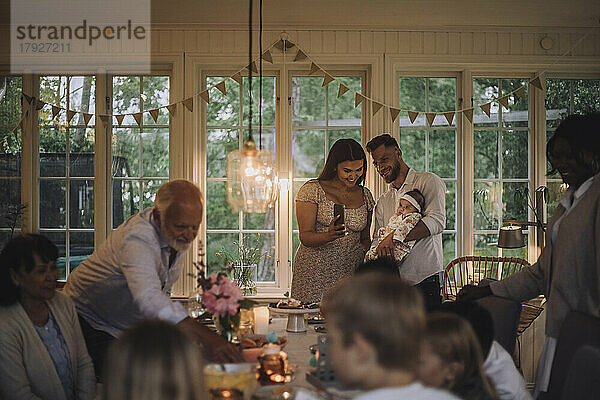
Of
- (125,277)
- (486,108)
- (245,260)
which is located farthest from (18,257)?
(486,108)

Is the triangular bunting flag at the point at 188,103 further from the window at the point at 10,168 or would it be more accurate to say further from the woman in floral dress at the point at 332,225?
the woman in floral dress at the point at 332,225

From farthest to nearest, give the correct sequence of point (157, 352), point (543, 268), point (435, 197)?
point (435, 197), point (543, 268), point (157, 352)

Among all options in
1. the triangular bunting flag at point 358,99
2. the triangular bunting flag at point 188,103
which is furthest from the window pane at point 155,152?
the triangular bunting flag at point 358,99

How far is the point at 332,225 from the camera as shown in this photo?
339 centimetres

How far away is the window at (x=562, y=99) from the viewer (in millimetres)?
5004

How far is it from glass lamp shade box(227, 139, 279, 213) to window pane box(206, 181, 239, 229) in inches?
91.7

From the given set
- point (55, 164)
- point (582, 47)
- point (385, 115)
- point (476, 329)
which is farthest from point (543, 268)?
point (55, 164)

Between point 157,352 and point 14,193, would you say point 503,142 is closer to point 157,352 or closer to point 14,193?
point 14,193

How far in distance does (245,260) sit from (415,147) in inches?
64.0

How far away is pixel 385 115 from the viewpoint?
4.89m

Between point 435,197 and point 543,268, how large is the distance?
904mm

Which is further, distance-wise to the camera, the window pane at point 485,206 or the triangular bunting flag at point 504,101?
the window pane at point 485,206

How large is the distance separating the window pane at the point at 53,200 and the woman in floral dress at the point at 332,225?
240 cm

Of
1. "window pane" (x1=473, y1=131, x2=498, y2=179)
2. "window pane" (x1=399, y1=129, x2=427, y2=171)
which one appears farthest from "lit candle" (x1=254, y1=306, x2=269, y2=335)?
"window pane" (x1=473, y1=131, x2=498, y2=179)
